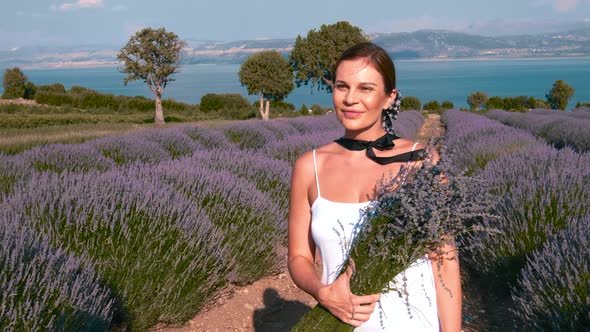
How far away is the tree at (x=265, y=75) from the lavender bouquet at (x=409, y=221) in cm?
3722

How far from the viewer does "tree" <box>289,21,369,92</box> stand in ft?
132

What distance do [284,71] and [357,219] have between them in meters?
38.7

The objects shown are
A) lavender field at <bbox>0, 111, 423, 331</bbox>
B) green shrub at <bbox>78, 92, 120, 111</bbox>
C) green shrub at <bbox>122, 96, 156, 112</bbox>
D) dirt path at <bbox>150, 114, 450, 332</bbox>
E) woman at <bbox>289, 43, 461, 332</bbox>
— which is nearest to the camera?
woman at <bbox>289, 43, 461, 332</bbox>

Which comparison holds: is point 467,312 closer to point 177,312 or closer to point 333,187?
point 177,312

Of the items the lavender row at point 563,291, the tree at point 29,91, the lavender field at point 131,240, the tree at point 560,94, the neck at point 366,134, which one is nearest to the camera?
the neck at point 366,134

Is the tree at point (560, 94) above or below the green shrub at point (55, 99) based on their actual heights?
below

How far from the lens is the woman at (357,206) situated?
58.1 inches

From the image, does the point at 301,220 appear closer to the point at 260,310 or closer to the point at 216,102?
the point at 260,310

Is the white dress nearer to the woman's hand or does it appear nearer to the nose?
the woman's hand

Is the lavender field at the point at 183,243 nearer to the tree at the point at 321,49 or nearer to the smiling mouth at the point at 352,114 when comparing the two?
the smiling mouth at the point at 352,114

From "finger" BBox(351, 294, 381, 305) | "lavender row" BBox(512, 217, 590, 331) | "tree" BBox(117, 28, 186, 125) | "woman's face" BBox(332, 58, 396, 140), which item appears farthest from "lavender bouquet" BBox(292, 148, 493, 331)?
"tree" BBox(117, 28, 186, 125)

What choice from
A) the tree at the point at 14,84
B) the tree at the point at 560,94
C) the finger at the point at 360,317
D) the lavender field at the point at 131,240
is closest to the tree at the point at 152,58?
the tree at the point at 14,84

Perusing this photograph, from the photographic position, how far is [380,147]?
1.66 meters

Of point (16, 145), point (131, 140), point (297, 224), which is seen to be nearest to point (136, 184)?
point (297, 224)
